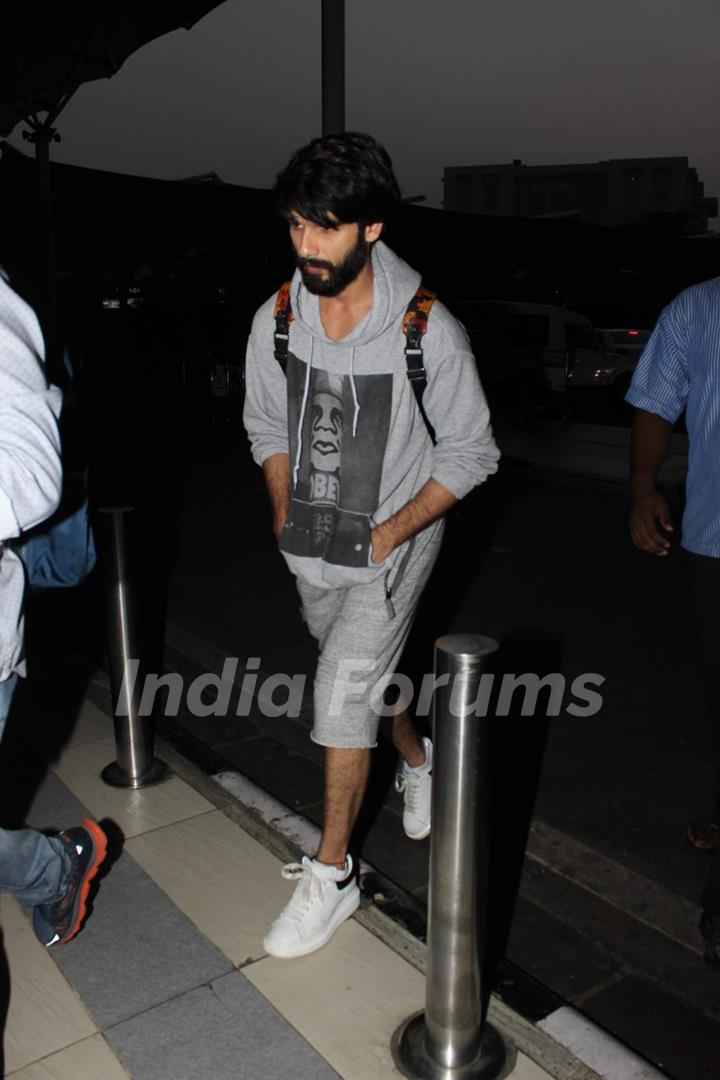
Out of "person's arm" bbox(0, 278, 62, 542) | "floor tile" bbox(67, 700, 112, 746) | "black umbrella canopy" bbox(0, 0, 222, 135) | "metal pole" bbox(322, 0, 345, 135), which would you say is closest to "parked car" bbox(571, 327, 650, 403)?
"black umbrella canopy" bbox(0, 0, 222, 135)

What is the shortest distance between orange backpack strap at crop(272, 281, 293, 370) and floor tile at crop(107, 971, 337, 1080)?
1.73 metres

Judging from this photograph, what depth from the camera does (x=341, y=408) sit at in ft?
8.90

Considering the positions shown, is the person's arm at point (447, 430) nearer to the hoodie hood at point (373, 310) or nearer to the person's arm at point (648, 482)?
the hoodie hood at point (373, 310)

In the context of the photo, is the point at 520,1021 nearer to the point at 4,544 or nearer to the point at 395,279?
the point at 4,544

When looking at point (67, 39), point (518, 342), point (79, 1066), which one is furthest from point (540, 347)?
point (79, 1066)

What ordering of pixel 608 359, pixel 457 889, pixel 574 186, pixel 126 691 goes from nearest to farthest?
1. pixel 457 889
2. pixel 126 691
3. pixel 608 359
4. pixel 574 186

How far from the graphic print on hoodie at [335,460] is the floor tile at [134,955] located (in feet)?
3.82

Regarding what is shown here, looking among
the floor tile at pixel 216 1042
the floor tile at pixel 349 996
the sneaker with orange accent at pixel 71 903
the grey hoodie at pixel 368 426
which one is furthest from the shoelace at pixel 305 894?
the grey hoodie at pixel 368 426

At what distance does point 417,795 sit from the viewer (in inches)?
137

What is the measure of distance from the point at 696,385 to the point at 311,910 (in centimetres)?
186

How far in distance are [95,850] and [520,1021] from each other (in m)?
1.26

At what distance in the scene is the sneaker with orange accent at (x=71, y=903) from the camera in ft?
8.99

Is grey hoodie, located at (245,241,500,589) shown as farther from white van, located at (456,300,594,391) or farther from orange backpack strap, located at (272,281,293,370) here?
white van, located at (456,300,594,391)

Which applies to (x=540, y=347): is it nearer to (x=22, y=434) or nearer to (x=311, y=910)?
(x=311, y=910)
